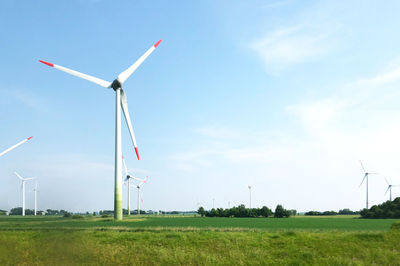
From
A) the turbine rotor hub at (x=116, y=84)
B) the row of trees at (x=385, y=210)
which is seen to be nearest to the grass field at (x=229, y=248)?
the turbine rotor hub at (x=116, y=84)

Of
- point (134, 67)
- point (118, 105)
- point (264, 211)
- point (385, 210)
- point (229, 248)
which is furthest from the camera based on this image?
point (264, 211)

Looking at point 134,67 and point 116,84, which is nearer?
point 116,84

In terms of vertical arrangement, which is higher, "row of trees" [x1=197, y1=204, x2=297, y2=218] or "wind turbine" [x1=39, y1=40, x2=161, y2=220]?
"wind turbine" [x1=39, y1=40, x2=161, y2=220]

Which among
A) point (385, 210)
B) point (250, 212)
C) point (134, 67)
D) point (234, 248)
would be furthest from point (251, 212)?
point (234, 248)

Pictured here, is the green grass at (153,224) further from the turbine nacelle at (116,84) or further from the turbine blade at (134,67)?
the turbine blade at (134,67)

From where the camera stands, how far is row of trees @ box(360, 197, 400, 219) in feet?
447

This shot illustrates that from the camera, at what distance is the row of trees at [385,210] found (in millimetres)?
136163

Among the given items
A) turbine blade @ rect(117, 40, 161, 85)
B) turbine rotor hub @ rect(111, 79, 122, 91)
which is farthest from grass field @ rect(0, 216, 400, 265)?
turbine blade @ rect(117, 40, 161, 85)

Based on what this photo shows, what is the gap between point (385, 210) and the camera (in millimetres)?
140500

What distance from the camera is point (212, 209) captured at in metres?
192

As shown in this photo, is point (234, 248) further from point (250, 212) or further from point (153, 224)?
point (250, 212)

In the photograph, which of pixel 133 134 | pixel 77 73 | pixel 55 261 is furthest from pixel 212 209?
pixel 55 261

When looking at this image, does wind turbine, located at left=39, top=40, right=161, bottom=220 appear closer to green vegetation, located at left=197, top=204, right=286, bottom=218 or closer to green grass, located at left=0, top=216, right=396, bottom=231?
green grass, located at left=0, top=216, right=396, bottom=231

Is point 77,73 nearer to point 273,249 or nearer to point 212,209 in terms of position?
point 273,249
